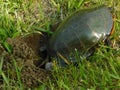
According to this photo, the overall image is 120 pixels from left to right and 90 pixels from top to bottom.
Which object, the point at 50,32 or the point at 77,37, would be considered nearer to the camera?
the point at 77,37

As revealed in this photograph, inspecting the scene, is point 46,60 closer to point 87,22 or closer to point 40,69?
point 40,69

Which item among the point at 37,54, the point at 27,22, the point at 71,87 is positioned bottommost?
the point at 71,87

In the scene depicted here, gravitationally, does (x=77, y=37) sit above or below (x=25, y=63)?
above

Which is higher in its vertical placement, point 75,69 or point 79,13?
point 79,13

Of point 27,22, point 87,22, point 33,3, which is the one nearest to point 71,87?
point 87,22

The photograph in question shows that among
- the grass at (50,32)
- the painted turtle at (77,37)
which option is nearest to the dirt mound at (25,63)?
the grass at (50,32)
